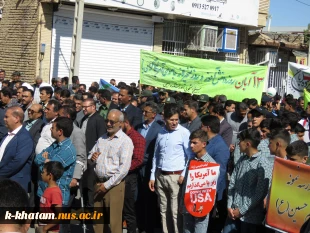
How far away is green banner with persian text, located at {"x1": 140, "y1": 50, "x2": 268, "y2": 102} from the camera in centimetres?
1253

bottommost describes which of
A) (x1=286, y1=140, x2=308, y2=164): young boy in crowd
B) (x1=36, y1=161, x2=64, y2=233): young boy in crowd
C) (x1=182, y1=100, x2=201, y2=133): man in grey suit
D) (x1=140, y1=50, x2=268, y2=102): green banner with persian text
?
(x1=36, y1=161, x2=64, y2=233): young boy in crowd

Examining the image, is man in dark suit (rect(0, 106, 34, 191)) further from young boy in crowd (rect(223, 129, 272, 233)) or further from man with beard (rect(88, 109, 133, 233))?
young boy in crowd (rect(223, 129, 272, 233))

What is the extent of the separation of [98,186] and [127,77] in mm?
12710

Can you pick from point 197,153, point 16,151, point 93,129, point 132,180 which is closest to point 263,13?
point 93,129

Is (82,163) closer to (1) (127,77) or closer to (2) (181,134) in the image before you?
(2) (181,134)

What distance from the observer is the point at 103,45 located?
61.5ft

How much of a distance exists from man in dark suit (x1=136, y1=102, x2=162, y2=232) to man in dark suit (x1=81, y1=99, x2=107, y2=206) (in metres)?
0.68

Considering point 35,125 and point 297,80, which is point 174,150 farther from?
point 297,80

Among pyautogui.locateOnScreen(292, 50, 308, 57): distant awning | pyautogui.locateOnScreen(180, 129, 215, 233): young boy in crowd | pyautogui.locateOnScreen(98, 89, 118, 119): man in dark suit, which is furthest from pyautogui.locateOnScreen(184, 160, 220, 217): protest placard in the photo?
pyautogui.locateOnScreen(292, 50, 308, 57): distant awning

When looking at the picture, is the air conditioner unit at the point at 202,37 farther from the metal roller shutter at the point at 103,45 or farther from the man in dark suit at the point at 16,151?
the man in dark suit at the point at 16,151

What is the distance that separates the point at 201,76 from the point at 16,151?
664 centimetres

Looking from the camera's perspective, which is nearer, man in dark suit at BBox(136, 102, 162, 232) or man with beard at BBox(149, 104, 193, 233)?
man with beard at BBox(149, 104, 193, 233)

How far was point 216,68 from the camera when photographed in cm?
1289

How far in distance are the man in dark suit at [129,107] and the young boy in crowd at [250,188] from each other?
3.40 meters
